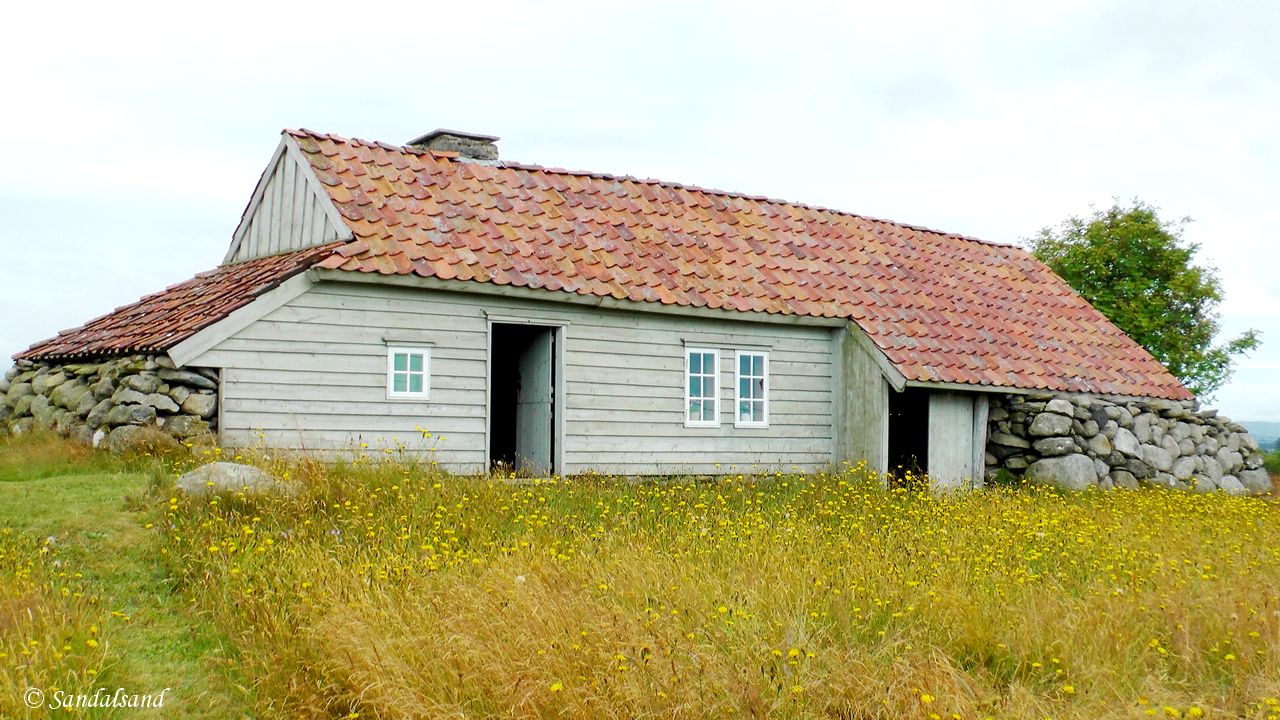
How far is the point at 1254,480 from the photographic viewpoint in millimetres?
20609

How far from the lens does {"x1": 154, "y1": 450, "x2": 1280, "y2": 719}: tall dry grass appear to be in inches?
241

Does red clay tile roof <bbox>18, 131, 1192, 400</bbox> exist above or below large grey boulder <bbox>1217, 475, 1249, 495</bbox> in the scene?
above

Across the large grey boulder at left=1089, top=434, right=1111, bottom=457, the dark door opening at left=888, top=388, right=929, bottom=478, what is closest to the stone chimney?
the dark door opening at left=888, top=388, right=929, bottom=478

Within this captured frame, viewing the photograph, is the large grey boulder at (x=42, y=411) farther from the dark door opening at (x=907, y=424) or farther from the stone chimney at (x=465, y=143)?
the dark door opening at (x=907, y=424)

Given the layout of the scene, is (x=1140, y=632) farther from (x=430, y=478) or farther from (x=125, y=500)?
(x=125, y=500)

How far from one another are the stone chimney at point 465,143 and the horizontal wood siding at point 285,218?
2.35m

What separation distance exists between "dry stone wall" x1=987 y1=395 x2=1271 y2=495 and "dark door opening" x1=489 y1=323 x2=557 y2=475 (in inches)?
299

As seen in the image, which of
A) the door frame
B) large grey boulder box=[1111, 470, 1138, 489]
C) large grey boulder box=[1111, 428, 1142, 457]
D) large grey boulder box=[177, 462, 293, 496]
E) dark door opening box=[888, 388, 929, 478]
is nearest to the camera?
large grey boulder box=[177, 462, 293, 496]

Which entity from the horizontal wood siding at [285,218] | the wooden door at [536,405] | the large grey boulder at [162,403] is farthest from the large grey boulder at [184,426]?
the wooden door at [536,405]

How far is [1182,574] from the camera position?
860 centimetres

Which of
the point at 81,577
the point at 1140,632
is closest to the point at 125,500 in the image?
the point at 81,577

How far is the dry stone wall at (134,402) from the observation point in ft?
41.6

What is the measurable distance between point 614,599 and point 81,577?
4255mm

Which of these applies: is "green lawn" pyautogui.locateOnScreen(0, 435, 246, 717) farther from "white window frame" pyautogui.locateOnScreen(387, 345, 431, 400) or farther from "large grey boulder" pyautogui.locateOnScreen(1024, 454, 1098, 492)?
"large grey boulder" pyautogui.locateOnScreen(1024, 454, 1098, 492)
